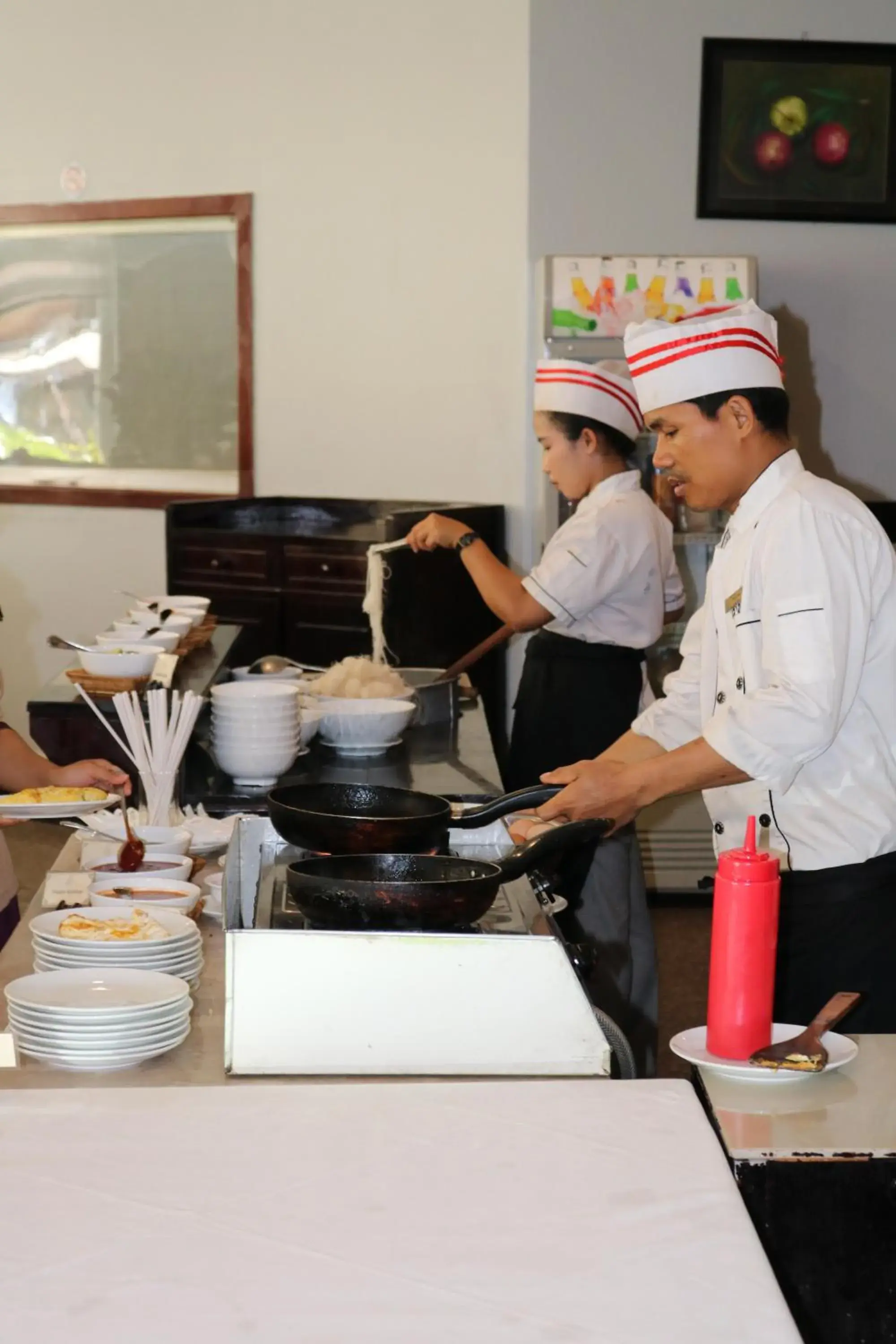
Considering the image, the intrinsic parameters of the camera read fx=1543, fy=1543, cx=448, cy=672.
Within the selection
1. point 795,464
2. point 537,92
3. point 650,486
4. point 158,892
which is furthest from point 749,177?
point 158,892

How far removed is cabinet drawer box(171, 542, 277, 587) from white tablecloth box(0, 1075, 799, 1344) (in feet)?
15.1

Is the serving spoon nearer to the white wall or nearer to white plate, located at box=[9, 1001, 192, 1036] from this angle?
white plate, located at box=[9, 1001, 192, 1036]

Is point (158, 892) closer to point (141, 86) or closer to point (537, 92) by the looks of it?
point (537, 92)

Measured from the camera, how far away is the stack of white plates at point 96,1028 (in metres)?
1.58

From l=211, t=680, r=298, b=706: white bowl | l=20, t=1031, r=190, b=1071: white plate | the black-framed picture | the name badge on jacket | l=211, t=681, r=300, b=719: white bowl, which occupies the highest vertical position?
the black-framed picture

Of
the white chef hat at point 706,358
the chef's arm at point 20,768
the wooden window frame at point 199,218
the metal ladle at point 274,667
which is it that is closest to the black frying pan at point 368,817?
the white chef hat at point 706,358

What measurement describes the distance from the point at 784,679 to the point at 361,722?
4.96 feet

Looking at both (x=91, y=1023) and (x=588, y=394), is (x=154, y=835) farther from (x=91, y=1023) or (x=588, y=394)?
(x=588, y=394)

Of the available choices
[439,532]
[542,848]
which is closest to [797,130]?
[439,532]

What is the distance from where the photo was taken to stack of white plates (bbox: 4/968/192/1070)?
158 centimetres

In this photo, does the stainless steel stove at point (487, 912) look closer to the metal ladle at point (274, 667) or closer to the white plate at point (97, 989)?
the white plate at point (97, 989)

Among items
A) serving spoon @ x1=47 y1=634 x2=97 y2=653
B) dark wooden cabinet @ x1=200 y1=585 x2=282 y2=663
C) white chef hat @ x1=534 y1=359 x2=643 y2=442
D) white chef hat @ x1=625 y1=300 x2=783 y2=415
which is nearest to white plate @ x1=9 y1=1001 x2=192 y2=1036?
white chef hat @ x1=625 y1=300 x2=783 y2=415

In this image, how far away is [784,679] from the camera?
206cm

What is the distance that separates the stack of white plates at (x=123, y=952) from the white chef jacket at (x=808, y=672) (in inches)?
29.6
